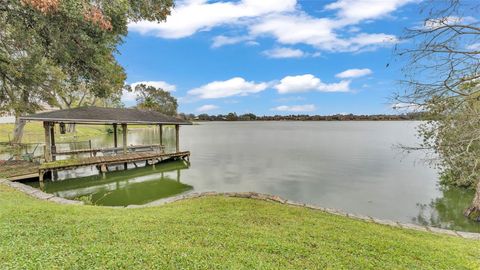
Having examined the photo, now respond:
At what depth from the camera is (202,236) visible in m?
4.11

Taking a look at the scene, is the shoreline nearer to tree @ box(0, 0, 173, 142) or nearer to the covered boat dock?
tree @ box(0, 0, 173, 142)

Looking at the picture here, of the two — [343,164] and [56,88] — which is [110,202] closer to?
[56,88]

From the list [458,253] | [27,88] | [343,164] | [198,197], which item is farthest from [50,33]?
[343,164]

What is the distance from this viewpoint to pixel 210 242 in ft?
12.8

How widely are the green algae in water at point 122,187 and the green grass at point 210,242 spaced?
190 inches

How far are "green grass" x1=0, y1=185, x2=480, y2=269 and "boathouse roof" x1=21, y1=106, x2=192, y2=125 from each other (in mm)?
9310

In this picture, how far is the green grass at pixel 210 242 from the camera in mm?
3275

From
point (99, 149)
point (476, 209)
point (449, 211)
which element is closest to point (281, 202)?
Result: point (476, 209)

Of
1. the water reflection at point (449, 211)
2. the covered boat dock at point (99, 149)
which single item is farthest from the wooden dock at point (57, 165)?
the water reflection at point (449, 211)

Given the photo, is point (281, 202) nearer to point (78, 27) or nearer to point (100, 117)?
point (78, 27)

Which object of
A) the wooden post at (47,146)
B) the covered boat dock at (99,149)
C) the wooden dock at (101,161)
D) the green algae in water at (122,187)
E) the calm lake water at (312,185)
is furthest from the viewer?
the wooden post at (47,146)

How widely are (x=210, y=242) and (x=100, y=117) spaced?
13.5m

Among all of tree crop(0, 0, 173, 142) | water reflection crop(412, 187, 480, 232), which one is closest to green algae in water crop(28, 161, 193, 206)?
tree crop(0, 0, 173, 142)

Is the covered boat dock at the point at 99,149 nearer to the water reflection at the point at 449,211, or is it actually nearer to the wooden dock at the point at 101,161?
the wooden dock at the point at 101,161
